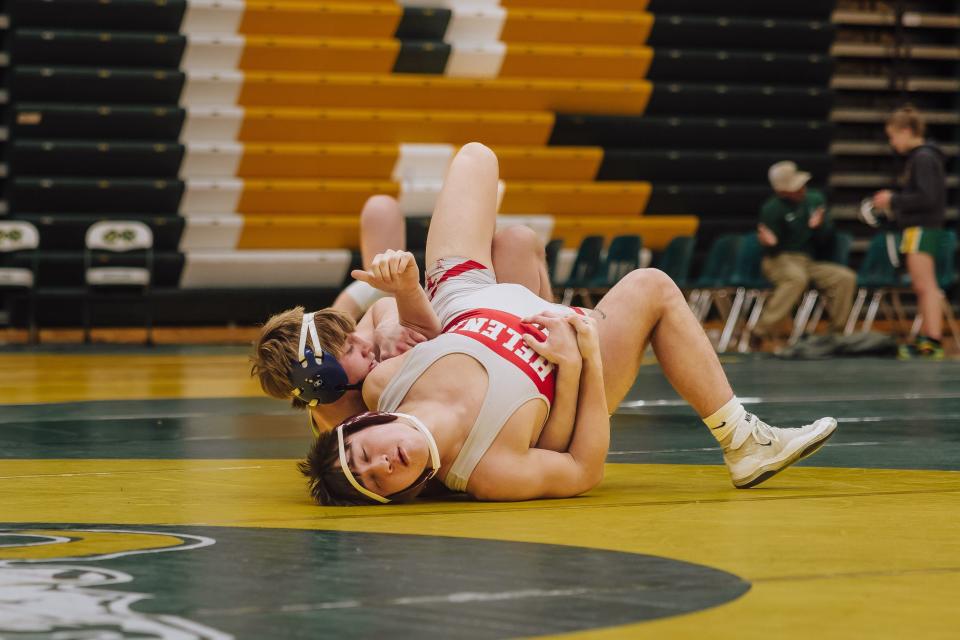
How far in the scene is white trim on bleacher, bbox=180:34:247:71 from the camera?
11.8m

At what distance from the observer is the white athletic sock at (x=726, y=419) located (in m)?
3.42

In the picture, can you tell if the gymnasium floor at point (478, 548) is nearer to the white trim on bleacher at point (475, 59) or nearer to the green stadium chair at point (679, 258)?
the green stadium chair at point (679, 258)

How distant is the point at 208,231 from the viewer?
1184 cm

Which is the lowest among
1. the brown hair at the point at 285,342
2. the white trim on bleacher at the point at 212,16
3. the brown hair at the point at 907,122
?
the brown hair at the point at 285,342

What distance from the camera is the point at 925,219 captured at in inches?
400

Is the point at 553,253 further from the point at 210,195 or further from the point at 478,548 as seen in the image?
the point at 478,548

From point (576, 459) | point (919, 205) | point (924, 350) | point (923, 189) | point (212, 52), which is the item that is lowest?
point (924, 350)

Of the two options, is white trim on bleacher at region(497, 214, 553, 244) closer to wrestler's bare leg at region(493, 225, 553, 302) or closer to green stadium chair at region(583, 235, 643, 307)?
green stadium chair at region(583, 235, 643, 307)

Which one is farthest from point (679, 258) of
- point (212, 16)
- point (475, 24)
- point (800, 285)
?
point (212, 16)

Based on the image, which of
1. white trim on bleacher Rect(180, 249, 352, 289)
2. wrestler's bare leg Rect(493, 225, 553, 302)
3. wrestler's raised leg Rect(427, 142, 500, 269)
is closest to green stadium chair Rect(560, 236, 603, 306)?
white trim on bleacher Rect(180, 249, 352, 289)

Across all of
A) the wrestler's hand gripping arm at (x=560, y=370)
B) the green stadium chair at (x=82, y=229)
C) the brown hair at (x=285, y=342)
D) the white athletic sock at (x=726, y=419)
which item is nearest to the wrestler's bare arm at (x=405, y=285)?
the brown hair at (x=285, y=342)

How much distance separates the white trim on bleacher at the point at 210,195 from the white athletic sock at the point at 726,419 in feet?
28.8

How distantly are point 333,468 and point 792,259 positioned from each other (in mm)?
8589

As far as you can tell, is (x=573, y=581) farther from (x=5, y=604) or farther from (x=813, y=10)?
(x=813, y=10)
